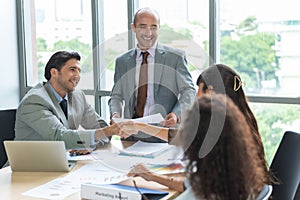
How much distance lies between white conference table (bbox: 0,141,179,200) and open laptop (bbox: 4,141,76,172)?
3 cm

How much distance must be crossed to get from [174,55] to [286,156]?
2.58 ft

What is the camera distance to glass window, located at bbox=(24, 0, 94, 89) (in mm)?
4496

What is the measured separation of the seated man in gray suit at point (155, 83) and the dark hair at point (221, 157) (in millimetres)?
1066

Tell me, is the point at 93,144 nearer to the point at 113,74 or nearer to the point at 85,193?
the point at 113,74

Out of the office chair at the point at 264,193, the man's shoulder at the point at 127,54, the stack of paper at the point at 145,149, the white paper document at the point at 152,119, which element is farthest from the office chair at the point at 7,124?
the office chair at the point at 264,193

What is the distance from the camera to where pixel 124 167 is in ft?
7.06

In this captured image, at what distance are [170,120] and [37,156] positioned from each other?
0.68m

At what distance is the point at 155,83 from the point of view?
2.34 metres

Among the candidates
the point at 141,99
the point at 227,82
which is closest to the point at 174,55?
the point at 141,99

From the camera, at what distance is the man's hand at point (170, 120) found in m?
2.18

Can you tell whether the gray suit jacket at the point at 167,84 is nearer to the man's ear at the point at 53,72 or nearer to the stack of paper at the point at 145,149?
the stack of paper at the point at 145,149

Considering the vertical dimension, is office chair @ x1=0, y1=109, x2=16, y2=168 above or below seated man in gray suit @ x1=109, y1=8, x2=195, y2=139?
below

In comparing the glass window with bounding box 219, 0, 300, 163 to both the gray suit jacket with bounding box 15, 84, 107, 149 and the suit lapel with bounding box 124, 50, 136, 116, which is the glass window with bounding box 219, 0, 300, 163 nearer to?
the suit lapel with bounding box 124, 50, 136, 116

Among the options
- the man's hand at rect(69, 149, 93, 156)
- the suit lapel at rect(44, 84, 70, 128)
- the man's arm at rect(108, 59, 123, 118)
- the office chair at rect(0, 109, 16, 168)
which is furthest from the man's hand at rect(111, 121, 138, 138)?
Result: the office chair at rect(0, 109, 16, 168)
